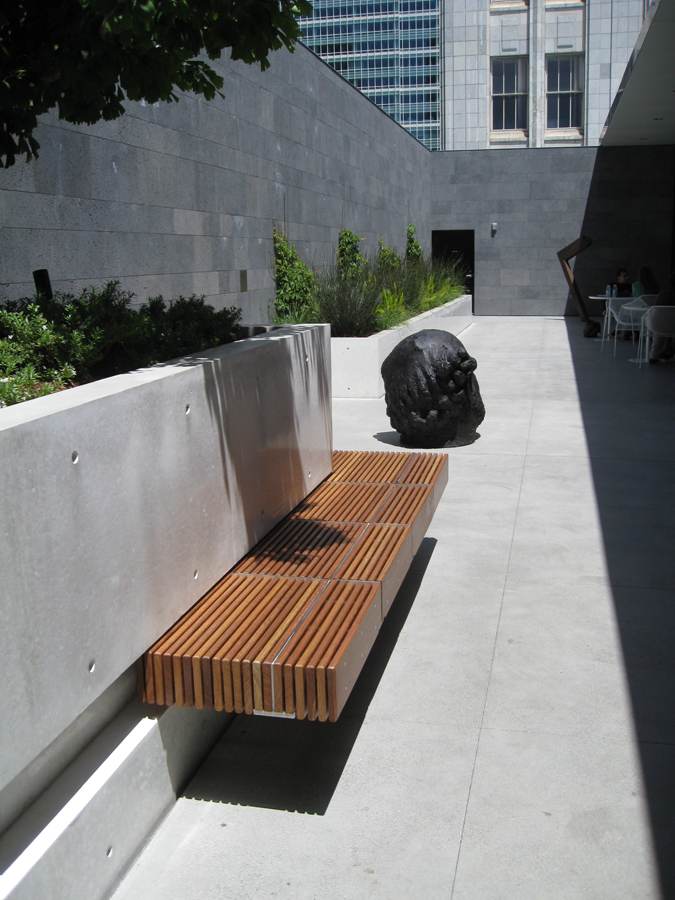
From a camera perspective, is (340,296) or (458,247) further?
(458,247)

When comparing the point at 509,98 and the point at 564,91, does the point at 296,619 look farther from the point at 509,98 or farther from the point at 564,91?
the point at 564,91

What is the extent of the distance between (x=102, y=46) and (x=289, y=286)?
8.54 metres

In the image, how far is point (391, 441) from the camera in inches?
304

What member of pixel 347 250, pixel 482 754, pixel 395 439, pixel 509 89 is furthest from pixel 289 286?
pixel 509 89

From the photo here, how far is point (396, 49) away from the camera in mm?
95812

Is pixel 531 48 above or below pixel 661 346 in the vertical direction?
above

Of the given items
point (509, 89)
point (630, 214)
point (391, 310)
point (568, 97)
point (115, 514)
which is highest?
point (509, 89)

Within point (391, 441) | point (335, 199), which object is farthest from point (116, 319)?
point (335, 199)

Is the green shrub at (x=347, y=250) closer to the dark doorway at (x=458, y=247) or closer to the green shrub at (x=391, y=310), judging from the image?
the green shrub at (x=391, y=310)

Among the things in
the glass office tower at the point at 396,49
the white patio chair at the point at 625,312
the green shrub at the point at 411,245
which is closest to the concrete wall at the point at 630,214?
the green shrub at the point at 411,245

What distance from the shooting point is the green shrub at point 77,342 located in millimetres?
3201

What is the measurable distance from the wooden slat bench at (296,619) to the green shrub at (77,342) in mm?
971

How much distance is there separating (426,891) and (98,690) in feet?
3.45

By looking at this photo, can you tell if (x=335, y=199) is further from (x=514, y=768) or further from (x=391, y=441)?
(x=514, y=768)
